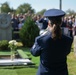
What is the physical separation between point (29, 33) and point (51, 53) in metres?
14.9

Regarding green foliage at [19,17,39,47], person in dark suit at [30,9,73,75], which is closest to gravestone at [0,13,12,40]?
green foliage at [19,17,39,47]

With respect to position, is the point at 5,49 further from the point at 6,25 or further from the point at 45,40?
the point at 45,40

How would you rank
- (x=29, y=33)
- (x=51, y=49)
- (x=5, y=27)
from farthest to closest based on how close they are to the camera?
1. (x=5, y=27)
2. (x=29, y=33)
3. (x=51, y=49)

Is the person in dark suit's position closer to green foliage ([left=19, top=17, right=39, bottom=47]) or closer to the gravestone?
green foliage ([left=19, top=17, right=39, bottom=47])

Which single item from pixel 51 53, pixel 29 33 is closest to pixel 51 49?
pixel 51 53

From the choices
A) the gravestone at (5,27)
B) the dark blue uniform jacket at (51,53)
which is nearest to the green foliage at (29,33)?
the gravestone at (5,27)

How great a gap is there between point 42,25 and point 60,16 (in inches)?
699

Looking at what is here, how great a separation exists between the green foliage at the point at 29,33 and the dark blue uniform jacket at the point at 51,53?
47.6 feet

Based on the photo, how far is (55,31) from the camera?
14.3ft

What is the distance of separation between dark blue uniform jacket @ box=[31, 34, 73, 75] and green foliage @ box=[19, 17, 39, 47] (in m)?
14.5

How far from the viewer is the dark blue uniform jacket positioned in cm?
447

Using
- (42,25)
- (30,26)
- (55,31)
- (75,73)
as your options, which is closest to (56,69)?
(55,31)

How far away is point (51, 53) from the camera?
178 inches

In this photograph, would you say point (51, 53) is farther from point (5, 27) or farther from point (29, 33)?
point (5, 27)
